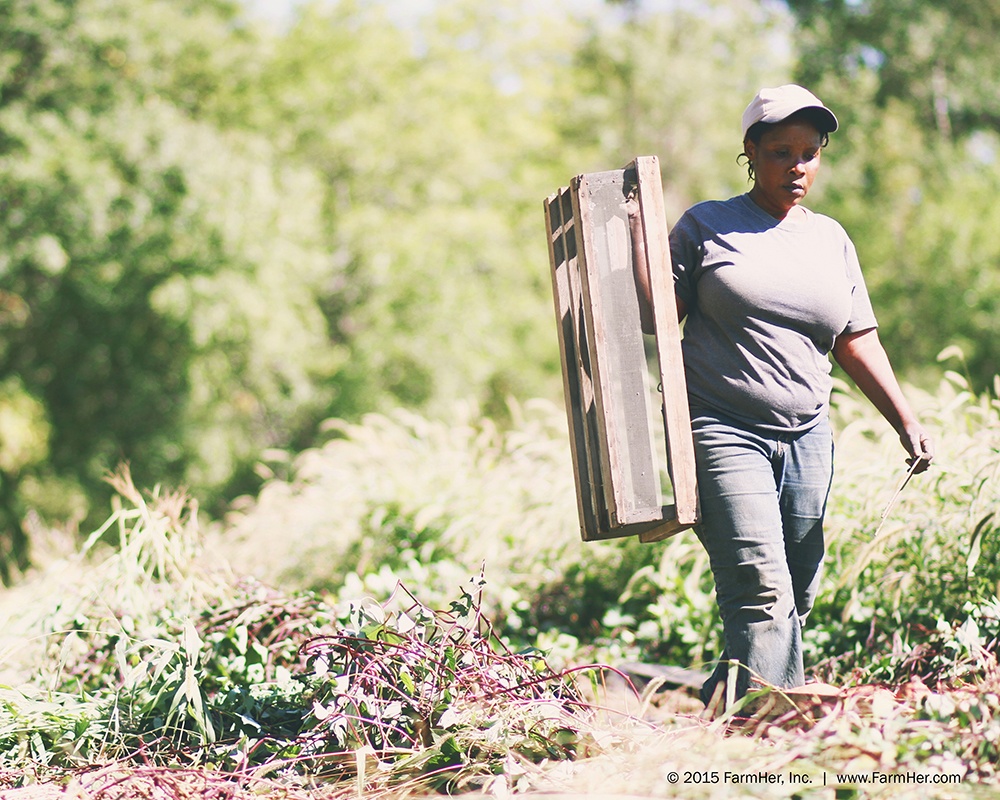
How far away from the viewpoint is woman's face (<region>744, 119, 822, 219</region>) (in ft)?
9.48

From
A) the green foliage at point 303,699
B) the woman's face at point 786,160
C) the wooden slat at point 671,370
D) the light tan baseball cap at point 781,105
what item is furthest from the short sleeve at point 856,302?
the green foliage at point 303,699

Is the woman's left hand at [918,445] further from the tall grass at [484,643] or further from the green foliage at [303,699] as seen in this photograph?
the green foliage at [303,699]

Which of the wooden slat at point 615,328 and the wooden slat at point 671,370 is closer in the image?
the wooden slat at point 671,370

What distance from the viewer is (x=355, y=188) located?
18422mm

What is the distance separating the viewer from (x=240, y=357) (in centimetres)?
1523

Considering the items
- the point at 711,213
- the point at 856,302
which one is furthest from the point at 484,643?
the point at 856,302

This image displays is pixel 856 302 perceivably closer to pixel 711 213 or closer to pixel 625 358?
pixel 711 213

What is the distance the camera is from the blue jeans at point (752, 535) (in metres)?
2.79

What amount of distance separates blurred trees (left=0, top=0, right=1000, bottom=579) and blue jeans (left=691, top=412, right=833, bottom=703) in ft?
38.2

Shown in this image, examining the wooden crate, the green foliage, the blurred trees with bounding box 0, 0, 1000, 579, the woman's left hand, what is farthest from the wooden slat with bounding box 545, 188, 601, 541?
the blurred trees with bounding box 0, 0, 1000, 579

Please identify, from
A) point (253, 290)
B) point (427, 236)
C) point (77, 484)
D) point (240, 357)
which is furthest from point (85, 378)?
point (427, 236)

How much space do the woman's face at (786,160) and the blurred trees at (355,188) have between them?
37.6 ft

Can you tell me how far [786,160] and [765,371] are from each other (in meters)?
0.61

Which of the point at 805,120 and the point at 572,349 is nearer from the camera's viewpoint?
the point at 805,120
